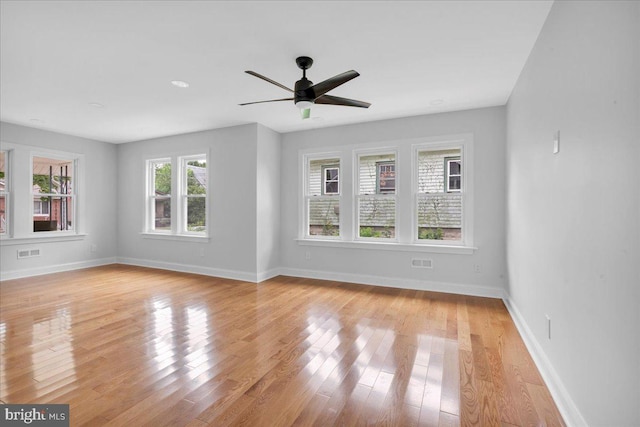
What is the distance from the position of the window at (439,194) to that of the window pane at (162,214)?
190 inches

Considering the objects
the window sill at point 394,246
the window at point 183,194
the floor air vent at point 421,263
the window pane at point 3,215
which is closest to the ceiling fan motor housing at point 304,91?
the window sill at point 394,246

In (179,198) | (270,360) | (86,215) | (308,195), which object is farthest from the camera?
(86,215)

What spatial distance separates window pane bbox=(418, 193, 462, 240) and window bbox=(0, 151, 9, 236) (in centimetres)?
678

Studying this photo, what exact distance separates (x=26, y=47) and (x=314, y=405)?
371 centimetres

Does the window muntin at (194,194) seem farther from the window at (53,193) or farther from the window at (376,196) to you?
the window at (376,196)

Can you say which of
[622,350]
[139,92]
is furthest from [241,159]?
[622,350]

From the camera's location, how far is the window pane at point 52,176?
5742 millimetres

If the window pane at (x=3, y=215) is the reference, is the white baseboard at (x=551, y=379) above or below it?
below

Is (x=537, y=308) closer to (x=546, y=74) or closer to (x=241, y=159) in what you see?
(x=546, y=74)

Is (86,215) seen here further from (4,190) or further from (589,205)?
(589,205)

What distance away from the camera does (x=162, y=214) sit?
6.49 metres

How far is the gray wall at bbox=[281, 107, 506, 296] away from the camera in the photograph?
4.32 metres

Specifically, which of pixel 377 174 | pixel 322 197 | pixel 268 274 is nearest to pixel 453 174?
pixel 377 174

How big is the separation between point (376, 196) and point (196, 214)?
3401mm
